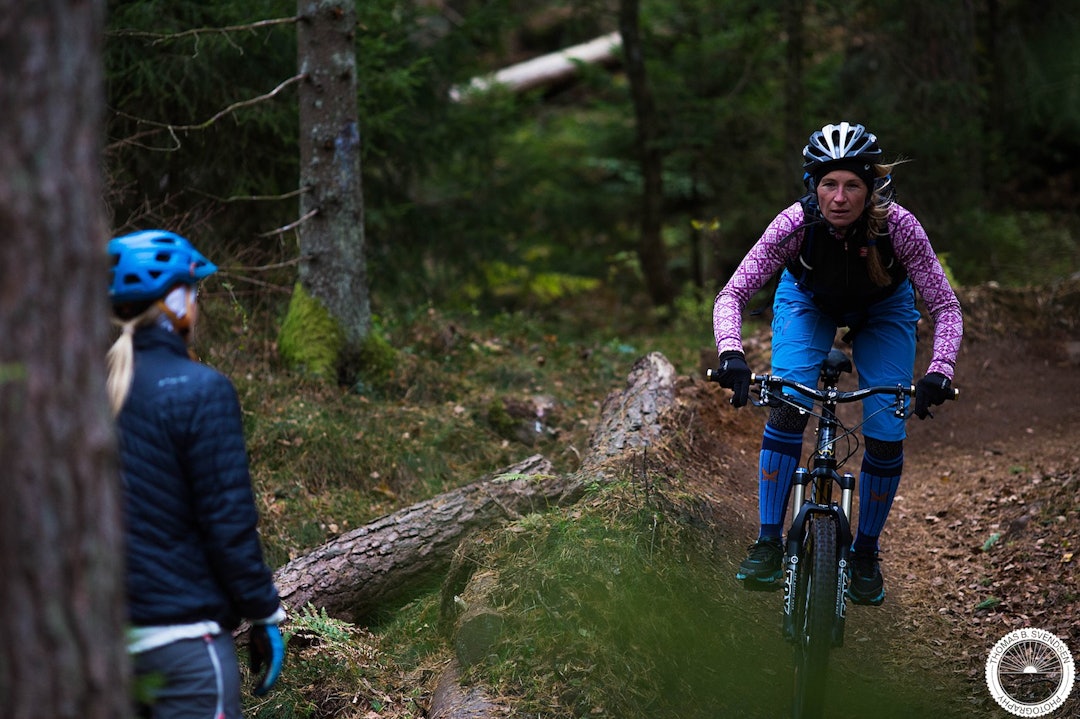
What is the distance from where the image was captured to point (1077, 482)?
729 centimetres

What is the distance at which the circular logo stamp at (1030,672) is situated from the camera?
16.2ft

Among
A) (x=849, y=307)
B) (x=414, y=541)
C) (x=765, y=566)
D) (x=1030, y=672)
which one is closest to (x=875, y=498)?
(x=765, y=566)

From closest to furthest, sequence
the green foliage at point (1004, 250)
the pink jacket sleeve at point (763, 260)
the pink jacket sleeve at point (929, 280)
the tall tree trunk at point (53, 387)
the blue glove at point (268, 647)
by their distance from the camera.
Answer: the tall tree trunk at point (53, 387) → the blue glove at point (268, 647) → the pink jacket sleeve at point (929, 280) → the pink jacket sleeve at point (763, 260) → the green foliage at point (1004, 250)

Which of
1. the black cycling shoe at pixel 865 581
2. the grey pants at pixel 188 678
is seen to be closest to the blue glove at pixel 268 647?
the grey pants at pixel 188 678

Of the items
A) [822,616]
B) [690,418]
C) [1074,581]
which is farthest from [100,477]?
[690,418]

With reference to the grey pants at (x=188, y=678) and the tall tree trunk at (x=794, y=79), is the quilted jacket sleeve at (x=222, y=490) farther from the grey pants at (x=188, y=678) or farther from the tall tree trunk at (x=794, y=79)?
the tall tree trunk at (x=794, y=79)

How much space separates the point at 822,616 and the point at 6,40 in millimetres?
3814

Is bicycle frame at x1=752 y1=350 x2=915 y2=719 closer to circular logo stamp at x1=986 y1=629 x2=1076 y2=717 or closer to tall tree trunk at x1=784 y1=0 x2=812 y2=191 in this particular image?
circular logo stamp at x1=986 y1=629 x2=1076 y2=717

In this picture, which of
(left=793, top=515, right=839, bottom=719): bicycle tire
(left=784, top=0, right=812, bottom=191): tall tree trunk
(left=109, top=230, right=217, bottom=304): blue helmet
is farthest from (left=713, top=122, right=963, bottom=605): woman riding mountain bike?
(left=784, top=0, right=812, bottom=191): tall tree trunk

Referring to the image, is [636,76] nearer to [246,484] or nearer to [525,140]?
[525,140]

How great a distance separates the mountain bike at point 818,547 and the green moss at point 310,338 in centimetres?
528

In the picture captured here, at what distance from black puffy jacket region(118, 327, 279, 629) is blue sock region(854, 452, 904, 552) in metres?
3.35

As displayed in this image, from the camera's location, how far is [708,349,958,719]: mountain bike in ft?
14.8

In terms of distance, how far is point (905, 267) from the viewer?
5.19 metres
